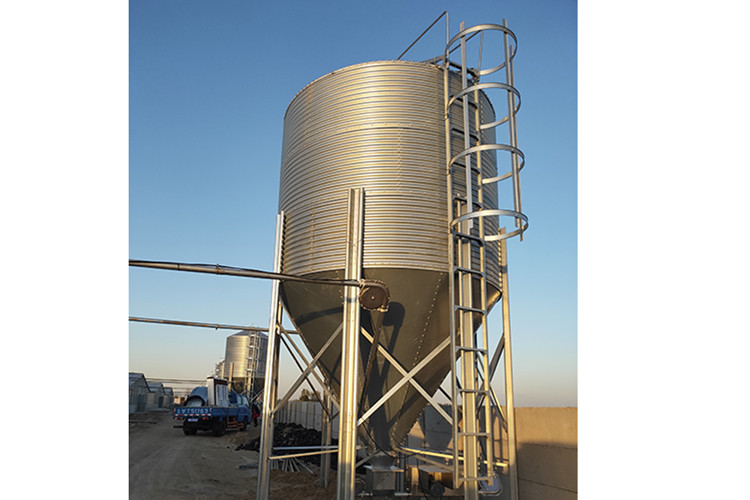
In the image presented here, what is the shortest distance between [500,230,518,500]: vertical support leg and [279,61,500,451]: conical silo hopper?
0.67ft

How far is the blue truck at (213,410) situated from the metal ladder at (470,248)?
20111 mm

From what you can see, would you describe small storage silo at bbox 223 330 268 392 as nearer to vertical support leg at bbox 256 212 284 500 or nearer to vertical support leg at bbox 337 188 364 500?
vertical support leg at bbox 256 212 284 500

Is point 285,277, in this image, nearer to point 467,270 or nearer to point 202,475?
point 467,270

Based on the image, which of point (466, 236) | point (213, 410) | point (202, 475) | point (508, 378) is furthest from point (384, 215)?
point (213, 410)

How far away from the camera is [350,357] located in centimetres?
770

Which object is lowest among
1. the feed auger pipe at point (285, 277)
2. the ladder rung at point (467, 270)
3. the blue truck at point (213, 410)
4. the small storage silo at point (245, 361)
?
the blue truck at point (213, 410)

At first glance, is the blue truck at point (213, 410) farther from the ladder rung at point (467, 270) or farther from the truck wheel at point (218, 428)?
the ladder rung at point (467, 270)

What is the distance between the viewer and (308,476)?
1418 cm

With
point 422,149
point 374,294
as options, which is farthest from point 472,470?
point 422,149

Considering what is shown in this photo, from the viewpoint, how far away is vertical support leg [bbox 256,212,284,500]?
898cm

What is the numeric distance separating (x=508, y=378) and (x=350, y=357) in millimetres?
3035

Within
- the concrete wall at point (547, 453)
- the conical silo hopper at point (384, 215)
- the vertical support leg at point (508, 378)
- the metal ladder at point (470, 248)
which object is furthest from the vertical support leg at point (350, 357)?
the concrete wall at point (547, 453)

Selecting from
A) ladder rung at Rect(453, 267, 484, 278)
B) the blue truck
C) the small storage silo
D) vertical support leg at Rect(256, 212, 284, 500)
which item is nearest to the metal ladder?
ladder rung at Rect(453, 267, 484, 278)

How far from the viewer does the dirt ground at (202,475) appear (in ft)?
39.3
